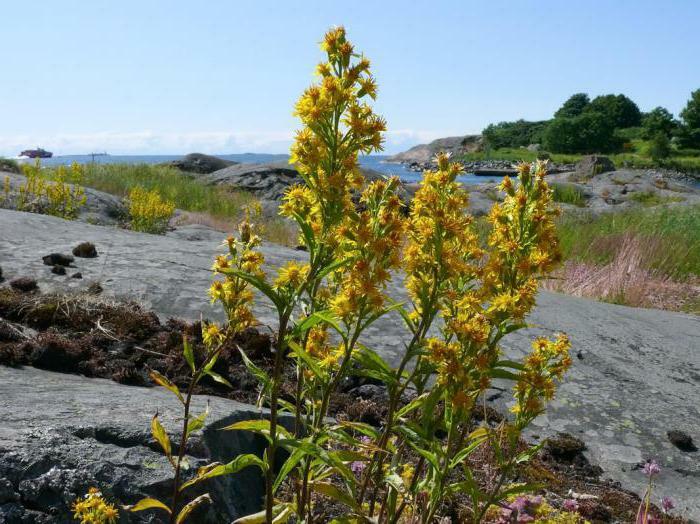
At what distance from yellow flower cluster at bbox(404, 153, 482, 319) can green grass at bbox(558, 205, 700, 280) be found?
8.42 meters

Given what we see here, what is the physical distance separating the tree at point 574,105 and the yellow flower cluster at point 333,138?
110 m

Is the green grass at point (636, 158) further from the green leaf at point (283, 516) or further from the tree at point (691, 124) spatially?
the green leaf at point (283, 516)

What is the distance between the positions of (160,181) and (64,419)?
16.2 m

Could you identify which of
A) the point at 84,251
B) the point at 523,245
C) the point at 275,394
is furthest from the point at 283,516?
the point at 84,251

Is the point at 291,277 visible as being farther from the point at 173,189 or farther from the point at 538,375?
the point at 173,189

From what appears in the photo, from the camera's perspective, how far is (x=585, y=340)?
176 inches

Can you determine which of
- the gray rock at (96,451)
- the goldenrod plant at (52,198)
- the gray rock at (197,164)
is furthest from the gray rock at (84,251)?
the gray rock at (197,164)

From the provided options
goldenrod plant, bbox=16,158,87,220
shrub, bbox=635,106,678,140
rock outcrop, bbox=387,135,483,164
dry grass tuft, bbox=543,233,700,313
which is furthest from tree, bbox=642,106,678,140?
goldenrod plant, bbox=16,158,87,220

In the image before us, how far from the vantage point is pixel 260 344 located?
381cm

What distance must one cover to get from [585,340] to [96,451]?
356cm

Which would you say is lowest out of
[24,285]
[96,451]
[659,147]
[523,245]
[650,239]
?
[650,239]

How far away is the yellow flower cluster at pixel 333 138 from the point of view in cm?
178

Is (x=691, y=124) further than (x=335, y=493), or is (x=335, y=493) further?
(x=691, y=124)

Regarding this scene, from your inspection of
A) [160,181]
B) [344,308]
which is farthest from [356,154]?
[160,181]
